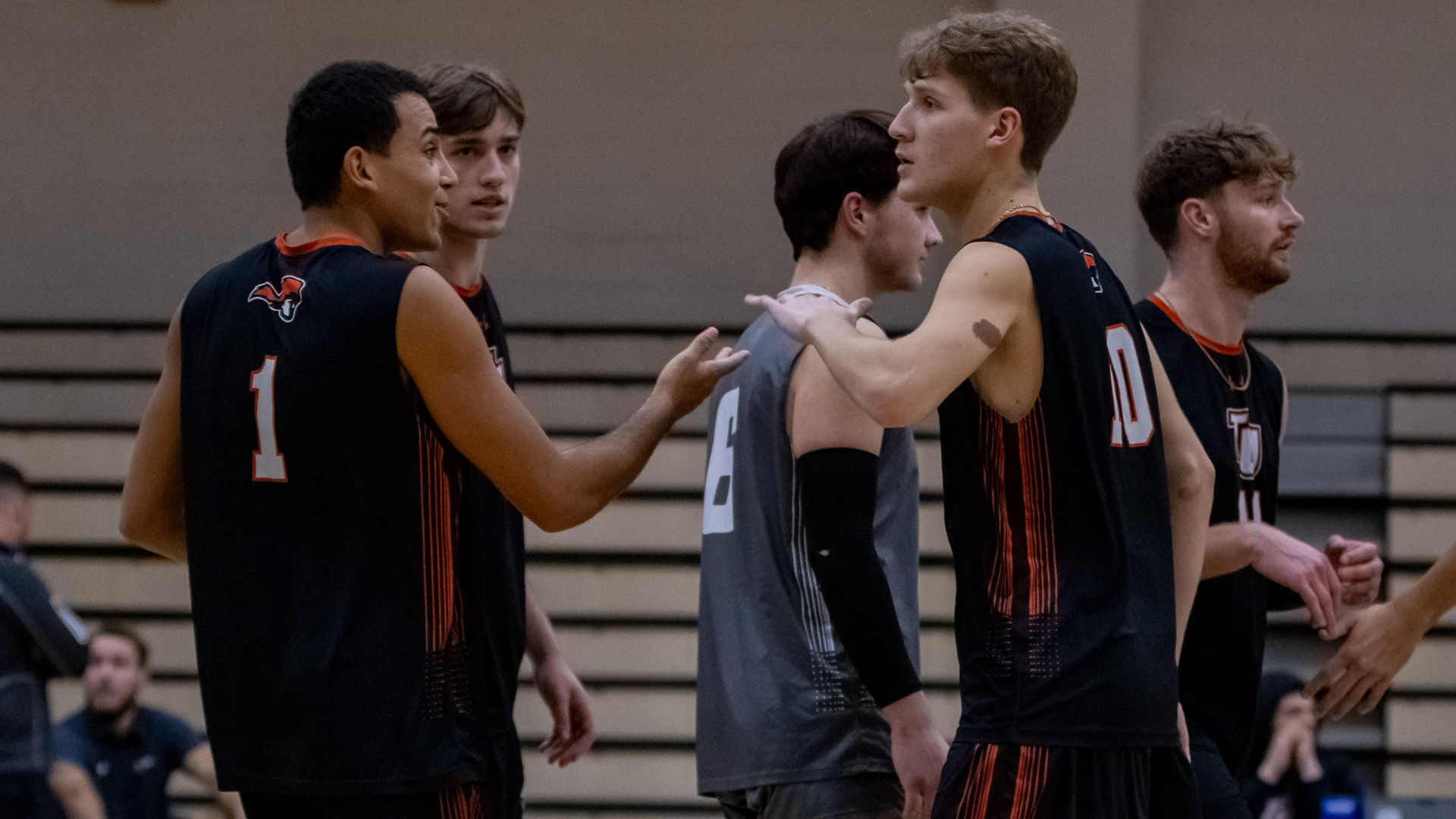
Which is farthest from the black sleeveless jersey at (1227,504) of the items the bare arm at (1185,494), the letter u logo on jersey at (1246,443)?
the bare arm at (1185,494)

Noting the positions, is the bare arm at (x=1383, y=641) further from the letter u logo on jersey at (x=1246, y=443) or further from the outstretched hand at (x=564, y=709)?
the outstretched hand at (x=564, y=709)

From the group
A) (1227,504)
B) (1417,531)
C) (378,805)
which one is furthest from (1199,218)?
(1417,531)

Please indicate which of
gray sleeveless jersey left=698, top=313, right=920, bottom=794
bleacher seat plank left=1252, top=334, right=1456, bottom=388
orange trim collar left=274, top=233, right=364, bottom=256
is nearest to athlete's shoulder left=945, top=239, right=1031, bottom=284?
gray sleeveless jersey left=698, top=313, right=920, bottom=794

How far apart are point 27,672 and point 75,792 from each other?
0.57m

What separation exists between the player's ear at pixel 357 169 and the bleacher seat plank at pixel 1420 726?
539 centimetres

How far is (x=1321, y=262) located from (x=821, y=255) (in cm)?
467

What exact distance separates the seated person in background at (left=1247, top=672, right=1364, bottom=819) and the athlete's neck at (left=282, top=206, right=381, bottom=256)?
351 cm

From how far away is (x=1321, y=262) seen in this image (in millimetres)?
6586

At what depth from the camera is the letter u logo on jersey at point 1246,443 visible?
10.0 feet

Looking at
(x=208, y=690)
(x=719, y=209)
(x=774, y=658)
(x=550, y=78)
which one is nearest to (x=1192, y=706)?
(x=774, y=658)

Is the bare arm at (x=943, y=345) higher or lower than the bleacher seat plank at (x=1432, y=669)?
higher

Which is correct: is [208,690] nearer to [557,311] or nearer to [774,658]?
[774,658]

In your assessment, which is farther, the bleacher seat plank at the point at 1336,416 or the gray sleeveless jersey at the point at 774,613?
the bleacher seat plank at the point at 1336,416

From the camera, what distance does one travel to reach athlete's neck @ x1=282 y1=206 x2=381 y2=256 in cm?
225
